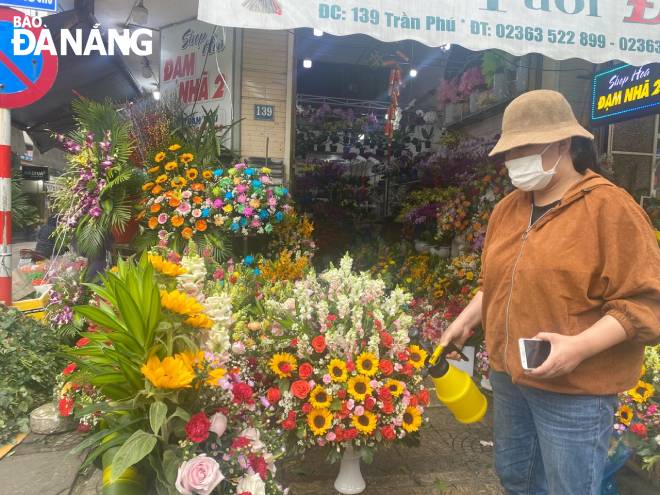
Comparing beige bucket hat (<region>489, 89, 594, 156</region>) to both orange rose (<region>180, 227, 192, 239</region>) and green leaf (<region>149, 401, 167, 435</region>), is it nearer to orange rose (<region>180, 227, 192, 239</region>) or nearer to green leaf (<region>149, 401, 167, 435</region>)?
green leaf (<region>149, 401, 167, 435</region>)

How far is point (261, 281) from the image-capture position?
12.2 ft

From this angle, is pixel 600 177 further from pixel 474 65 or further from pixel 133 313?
pixel 474 65

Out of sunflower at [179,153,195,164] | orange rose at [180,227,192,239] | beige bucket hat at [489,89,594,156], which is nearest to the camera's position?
beige bucket hat at [489,89,594,156]

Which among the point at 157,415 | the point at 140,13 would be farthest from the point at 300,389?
the point at 140,13

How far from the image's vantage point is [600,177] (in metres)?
1.67

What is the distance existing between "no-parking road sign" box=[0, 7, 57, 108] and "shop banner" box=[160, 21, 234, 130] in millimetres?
1199

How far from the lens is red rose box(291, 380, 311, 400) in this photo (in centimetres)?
235

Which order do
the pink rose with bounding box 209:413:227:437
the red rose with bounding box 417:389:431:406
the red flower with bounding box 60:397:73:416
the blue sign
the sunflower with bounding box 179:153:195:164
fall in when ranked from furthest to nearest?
the sunflower with bounding box 179:153:195:164, the blue sign, the red flower with bounding box 60:397:73:416, the red rose with bounding box 417:389:431:406, the pink rose with bounding box 209:413:227:437

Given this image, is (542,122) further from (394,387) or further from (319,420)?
(319,420)

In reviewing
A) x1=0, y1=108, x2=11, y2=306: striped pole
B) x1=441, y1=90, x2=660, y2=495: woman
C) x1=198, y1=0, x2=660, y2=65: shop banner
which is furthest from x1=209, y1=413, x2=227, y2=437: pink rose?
x1=0, y1=108, x2=11, y2=306: striped pole

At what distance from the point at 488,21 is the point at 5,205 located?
379cm

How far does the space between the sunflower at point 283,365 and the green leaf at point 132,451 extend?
77 centimetres

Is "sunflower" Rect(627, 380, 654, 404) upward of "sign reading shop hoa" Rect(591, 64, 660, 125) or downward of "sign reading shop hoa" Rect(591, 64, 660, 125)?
downward

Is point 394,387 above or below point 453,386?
below
